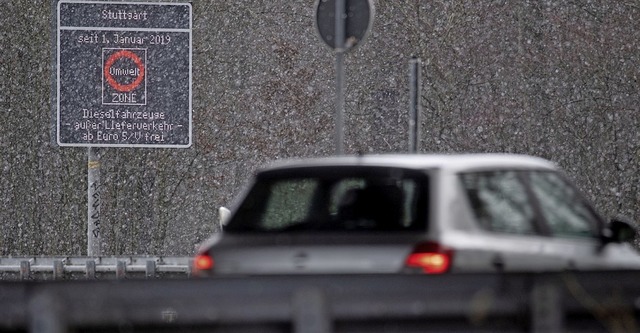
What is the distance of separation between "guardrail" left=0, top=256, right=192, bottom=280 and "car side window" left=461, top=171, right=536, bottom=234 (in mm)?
10945

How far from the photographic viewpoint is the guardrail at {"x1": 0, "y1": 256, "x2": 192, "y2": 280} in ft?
63.0

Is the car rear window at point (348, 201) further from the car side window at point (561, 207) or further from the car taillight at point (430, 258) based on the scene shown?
the car side window at point (561, 207)

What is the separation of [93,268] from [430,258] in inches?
484

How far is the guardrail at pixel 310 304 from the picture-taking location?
4777 mm

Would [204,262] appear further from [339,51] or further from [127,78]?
[127,78]

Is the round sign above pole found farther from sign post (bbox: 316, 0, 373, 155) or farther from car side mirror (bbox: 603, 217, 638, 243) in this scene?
car side mirror (bbox: 603, 217, 638, 243)

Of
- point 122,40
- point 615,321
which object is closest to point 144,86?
point 122,40

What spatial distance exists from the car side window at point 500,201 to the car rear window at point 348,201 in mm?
354

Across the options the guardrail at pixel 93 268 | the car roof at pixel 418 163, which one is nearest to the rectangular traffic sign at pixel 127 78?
the guardrail at pixel 93 268

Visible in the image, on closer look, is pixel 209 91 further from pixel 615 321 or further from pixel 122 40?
pixel 615 321

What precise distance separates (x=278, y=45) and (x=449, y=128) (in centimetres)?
411

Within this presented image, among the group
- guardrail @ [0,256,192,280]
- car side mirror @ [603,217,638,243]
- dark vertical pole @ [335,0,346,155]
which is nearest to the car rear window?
car side mirror @ [603,217,638,243]

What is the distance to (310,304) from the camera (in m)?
4.80

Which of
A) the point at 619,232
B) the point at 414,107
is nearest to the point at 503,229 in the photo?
the point at 619,232
